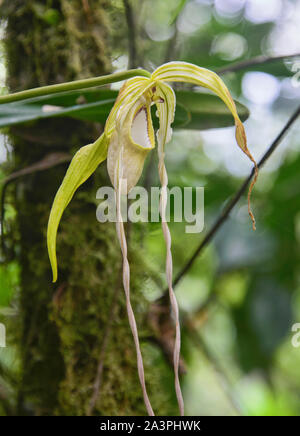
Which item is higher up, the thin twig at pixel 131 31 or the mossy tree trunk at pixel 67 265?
the thin twig at pixel 131 31

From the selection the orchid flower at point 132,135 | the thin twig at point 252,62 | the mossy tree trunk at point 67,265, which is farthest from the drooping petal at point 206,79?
the thin twig at point 252,62

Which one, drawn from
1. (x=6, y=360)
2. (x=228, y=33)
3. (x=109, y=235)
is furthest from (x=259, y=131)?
(x=6, y=360)

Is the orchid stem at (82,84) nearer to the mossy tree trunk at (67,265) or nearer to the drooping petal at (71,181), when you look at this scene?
the drooping petal at (71,181)

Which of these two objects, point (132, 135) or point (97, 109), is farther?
point (97, 109)

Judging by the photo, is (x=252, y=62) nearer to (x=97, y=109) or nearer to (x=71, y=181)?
(x=97, y=109)

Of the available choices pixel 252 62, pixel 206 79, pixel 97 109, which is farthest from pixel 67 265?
pixel 252 62

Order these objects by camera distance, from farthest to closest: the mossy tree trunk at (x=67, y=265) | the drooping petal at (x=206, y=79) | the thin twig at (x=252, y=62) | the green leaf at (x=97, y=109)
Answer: the thin twig at (x=252, y=62) → the mossy tree trunk at (x=67, y=265) → the green leaf at (x=97, y=109) → the drooping petal at (x=206, y=79)

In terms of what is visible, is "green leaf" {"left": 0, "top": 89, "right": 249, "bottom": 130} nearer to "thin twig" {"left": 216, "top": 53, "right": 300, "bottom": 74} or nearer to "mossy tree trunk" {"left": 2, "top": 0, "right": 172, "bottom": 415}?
"mossy tree trunk" {"left": 2, "top": 0, "right": 172, "bottom": 415}

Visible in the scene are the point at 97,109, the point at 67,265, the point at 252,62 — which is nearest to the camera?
the point at 97,109
